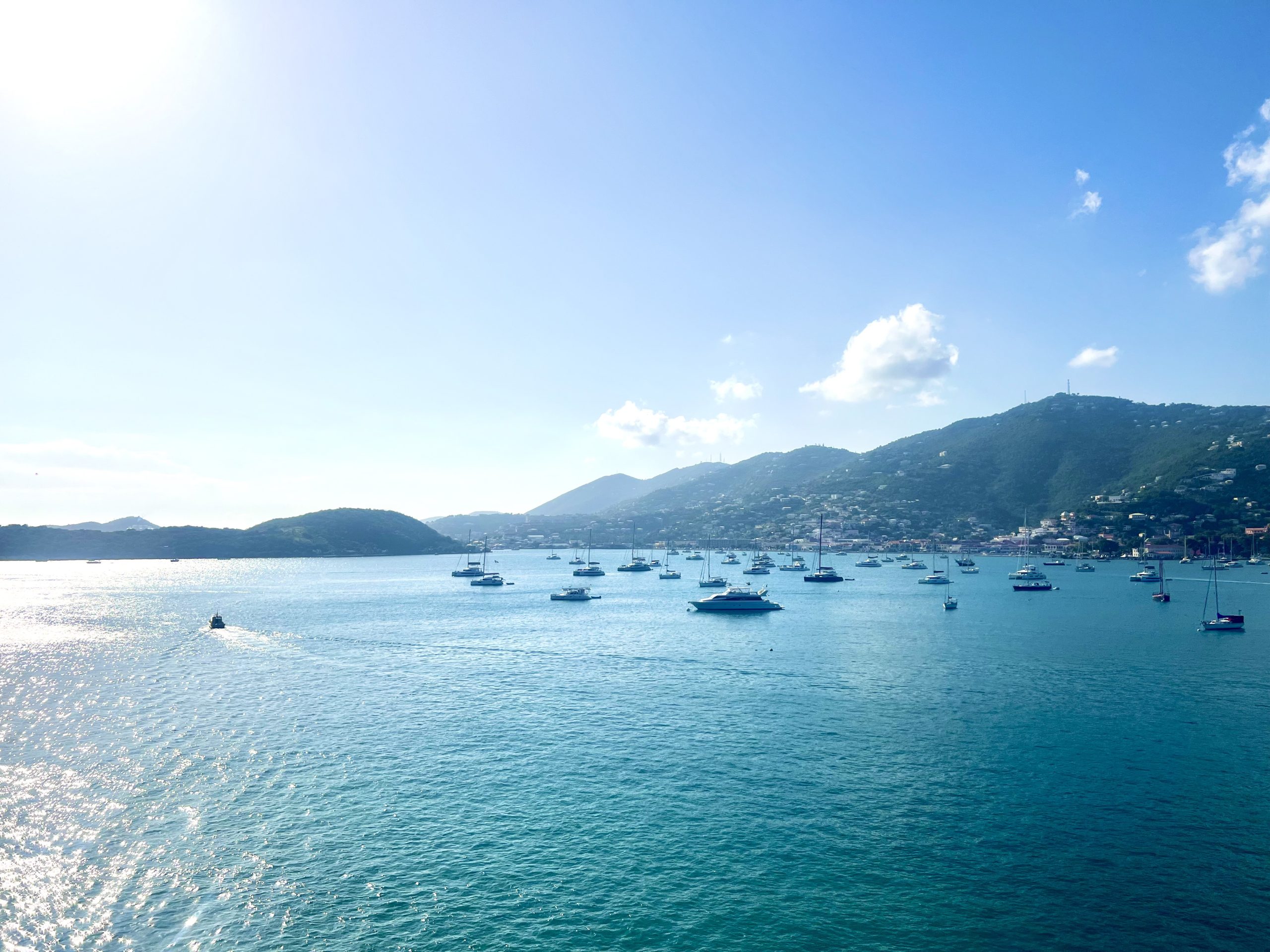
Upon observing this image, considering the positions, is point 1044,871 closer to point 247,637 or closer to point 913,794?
point 913,794

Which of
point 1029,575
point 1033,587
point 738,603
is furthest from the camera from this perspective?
point 1029,575

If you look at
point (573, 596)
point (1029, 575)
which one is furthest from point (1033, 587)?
point (573, 596)

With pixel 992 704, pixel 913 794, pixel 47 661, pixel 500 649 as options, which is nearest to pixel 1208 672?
pixel 992 704

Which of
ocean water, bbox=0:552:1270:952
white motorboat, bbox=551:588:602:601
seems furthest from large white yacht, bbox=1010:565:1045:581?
white motorboat, bbox=551:588:602:601

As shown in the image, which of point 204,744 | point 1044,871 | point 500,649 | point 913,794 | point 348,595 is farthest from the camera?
point 348,595

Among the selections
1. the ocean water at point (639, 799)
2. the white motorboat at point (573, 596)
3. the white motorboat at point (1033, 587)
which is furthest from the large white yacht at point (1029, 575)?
the white motorboat at point (573, 596)

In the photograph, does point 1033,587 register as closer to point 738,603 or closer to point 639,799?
point 738,603
